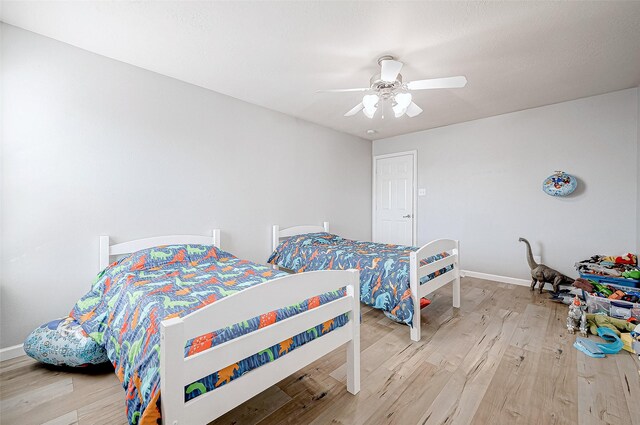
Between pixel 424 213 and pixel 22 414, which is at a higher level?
pixel 424 213

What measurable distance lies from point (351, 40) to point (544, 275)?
3366 millimetres

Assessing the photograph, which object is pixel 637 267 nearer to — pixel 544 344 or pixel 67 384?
pixel 544 344

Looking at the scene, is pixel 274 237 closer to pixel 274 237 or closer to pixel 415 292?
pixel 274 237

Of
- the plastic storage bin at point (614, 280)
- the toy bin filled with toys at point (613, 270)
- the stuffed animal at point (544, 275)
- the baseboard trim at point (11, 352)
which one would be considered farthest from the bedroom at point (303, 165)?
the plastic storage bin at point (614, 280)

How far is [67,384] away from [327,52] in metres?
2.98

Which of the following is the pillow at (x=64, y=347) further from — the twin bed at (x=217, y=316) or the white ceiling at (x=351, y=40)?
the white ceiling at (x=351, y=40)

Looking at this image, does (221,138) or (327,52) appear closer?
(327,52)

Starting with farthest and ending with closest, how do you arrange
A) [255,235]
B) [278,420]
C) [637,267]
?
1. [255,235]
2. [637,267]
3. [278,420]

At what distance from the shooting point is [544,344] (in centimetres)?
217

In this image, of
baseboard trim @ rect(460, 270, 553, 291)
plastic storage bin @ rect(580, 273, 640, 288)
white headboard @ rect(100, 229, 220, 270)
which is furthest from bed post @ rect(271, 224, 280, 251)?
plastic storage bin @ rect(580, 273, 640, 288)

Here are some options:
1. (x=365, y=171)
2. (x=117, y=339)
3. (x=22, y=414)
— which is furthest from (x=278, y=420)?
(x=365, y=171)

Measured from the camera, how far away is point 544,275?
3.20 metres

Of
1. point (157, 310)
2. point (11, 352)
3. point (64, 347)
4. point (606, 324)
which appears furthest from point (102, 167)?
point (606, 324)

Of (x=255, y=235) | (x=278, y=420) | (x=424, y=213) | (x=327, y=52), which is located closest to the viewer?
(x=278, y=420)
